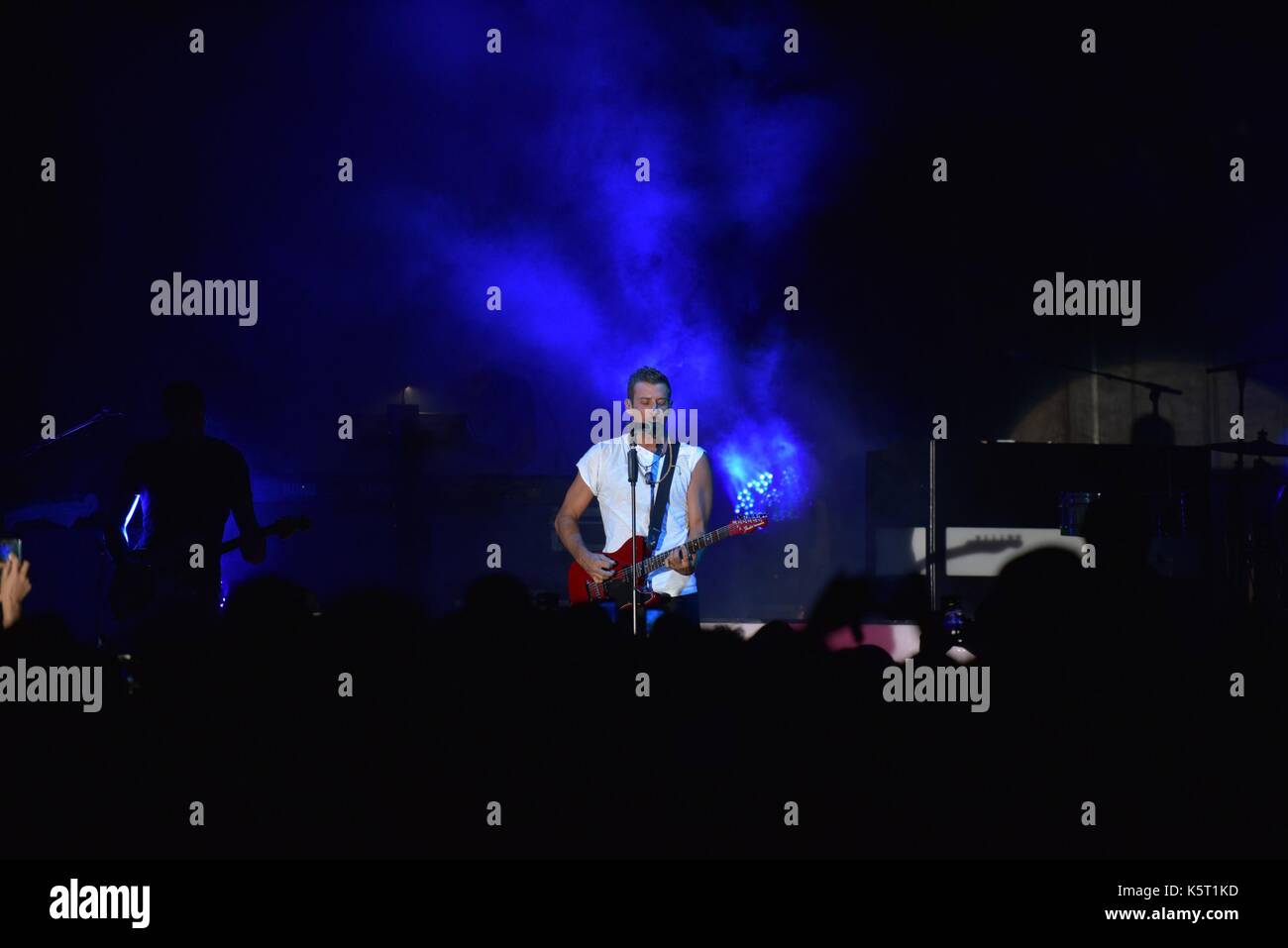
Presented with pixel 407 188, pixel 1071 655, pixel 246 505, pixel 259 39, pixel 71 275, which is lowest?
pixel 1071 655

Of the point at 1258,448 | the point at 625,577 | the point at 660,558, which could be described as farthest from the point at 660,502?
the point at 1258,448

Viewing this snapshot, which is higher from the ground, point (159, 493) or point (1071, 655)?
point (159, 493)

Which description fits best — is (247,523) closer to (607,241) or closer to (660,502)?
(660,502)

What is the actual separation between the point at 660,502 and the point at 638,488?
0.14 m

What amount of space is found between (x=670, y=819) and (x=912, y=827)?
661 millimetres

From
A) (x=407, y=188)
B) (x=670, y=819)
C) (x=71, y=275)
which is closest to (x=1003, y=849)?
(x=670, y=819)

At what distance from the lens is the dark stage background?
9.61 m

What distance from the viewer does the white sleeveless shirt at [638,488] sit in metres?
5.72

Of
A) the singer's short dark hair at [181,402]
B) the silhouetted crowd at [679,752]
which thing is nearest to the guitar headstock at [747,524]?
the silhouetted crowd at [679,752]

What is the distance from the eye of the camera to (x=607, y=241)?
10.4m

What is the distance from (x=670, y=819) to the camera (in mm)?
3203

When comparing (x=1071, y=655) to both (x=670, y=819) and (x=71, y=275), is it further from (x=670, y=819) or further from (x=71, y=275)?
(x=71, y=275)

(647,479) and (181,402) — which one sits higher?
(181,402)

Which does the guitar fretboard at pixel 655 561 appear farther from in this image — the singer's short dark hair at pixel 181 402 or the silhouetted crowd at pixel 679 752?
the singer's short dark hair at pixel 181 402
